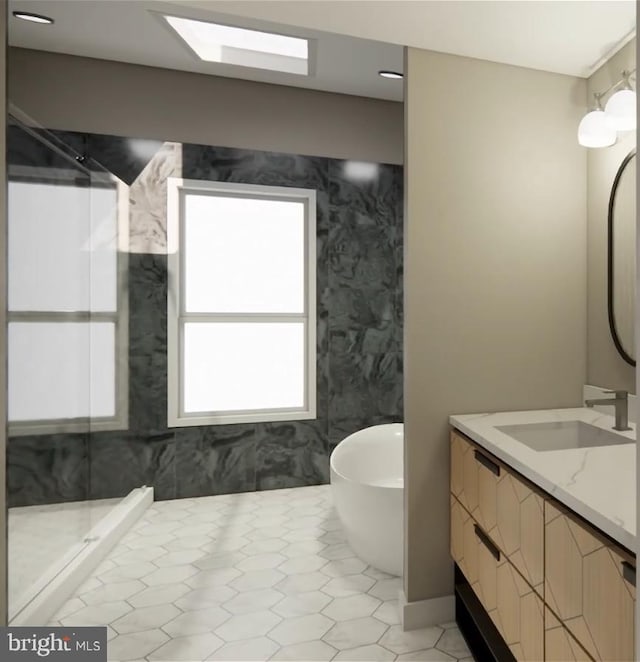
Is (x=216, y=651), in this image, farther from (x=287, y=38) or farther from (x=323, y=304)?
(x=287, y=38)

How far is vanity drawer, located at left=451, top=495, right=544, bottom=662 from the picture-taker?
1250 millimetres

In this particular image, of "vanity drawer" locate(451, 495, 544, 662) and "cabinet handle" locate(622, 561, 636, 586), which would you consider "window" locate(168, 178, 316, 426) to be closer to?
"vanity drawer" locate(451, 495, 544, 662)

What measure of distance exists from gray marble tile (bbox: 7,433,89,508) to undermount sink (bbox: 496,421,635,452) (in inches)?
75.8

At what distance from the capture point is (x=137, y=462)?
122 inches

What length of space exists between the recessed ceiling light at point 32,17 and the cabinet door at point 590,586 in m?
3.27

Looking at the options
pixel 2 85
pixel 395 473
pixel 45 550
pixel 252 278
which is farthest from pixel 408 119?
pixel 45 550

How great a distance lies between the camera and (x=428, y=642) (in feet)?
5.90

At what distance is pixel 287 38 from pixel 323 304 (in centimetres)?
174

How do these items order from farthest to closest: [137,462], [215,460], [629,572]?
[215,460] → [137,462] → [629,572]

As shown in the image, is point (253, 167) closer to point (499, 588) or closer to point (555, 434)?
point (555, 434)

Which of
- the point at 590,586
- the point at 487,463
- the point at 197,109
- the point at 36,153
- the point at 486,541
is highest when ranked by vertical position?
the point at 197,109

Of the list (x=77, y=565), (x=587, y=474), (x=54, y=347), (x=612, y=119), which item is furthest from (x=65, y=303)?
(x=612, y=119)

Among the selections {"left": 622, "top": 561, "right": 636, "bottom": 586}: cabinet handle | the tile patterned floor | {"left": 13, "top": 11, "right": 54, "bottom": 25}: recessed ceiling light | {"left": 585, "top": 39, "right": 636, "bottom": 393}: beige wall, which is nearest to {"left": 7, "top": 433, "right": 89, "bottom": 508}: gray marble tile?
the tile patterned floor

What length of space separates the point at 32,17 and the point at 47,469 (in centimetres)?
239
